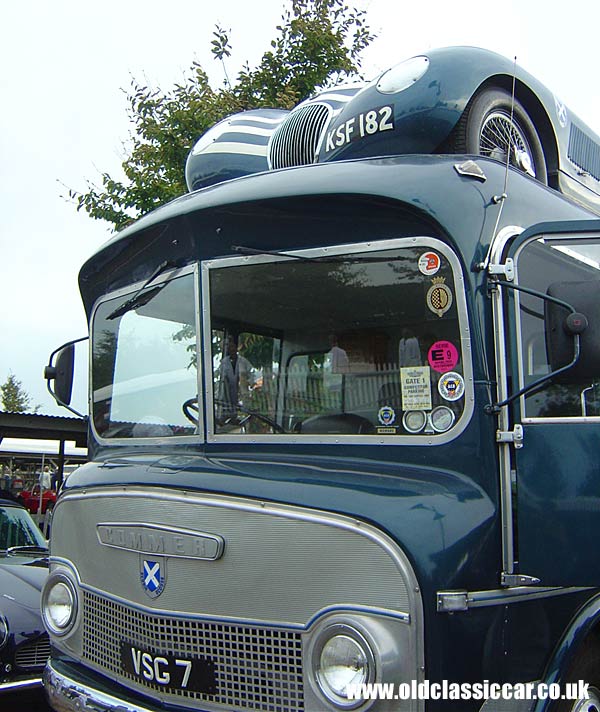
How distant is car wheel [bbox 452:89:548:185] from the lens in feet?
12.3

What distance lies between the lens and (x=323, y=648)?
2822mm

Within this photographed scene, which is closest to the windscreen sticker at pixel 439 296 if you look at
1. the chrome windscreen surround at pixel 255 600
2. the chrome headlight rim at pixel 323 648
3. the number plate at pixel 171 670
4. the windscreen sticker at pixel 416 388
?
the windscreen sticker at pixel 416 388

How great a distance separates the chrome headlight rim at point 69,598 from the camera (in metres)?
3.73

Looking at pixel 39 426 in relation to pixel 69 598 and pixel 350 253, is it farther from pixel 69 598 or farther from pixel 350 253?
pixel 350 253

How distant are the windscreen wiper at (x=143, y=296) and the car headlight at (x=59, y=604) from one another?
4.28 feet

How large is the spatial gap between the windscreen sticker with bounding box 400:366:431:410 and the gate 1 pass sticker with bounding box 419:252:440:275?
0.37m

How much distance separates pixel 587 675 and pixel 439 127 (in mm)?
2335

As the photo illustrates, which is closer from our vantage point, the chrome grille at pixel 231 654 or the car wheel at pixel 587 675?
the chrome grille at pixel 231 654

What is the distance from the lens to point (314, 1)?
1061 centimetres

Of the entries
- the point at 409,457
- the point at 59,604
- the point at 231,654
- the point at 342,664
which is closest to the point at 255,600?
the point at 231,654

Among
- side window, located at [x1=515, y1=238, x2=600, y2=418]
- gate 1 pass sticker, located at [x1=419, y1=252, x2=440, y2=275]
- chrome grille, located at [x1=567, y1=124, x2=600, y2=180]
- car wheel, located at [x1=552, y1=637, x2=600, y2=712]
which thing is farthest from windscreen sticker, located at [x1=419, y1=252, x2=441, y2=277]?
chrome grille, located at [x1=567, y1=124, x2=600, y2=180]

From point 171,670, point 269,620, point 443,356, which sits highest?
point 443,356

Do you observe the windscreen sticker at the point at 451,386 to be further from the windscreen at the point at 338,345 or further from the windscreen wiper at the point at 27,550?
the windscreen wiper at the point at 27,550

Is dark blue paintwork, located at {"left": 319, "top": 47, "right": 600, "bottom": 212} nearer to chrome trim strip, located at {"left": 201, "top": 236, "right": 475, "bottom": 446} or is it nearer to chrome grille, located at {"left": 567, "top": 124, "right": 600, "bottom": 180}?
chrome grille, located at {"left": 567, "top": 124, "right": 600, "bottom": 180}
